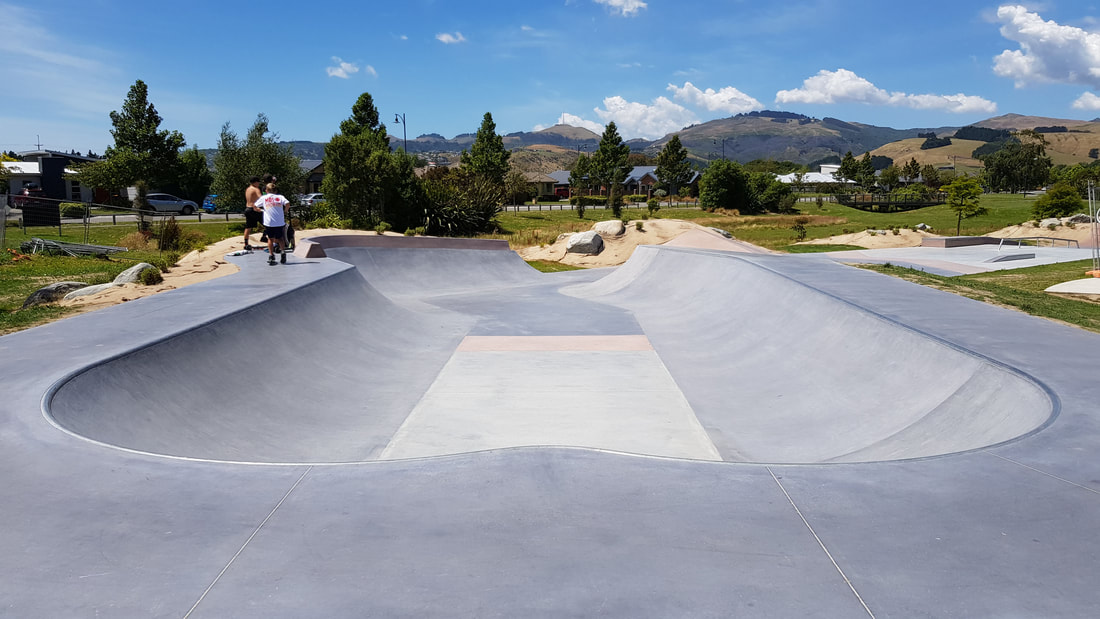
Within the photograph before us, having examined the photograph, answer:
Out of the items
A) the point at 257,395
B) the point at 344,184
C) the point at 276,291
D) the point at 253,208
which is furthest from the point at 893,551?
the point at 344,184

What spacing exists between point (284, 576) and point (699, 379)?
693 centimetres

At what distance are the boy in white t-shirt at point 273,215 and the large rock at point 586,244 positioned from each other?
17.1m

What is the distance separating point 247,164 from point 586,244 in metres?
18.0

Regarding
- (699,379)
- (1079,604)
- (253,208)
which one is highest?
(253,208)

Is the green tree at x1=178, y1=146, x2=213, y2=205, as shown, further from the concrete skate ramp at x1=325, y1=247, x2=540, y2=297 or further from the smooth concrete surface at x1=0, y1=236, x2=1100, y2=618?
the smooth concrete surface at x1=0, y1=236, x2=1100, y2=618

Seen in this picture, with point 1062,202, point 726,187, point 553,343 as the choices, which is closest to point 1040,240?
point 1062,202

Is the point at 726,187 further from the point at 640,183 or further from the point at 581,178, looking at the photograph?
the point at 640,183

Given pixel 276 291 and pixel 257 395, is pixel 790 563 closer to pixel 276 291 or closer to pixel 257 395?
pixel 257 395

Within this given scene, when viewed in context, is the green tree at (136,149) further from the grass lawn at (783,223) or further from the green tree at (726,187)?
the green tree at (726,187)

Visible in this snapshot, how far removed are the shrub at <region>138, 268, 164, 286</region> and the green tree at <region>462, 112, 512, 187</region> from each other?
55603 mm

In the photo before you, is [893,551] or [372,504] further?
[372,504]

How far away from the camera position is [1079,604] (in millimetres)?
2553

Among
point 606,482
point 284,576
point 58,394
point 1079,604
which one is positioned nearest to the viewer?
point 1079,604

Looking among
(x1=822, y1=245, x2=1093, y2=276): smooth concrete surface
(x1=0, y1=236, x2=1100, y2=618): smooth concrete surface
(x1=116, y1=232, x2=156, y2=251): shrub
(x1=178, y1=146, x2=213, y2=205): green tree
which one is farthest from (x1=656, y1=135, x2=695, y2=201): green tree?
(x1=0, y1=236, x2=1100, y2=618): smooth concrete surface
